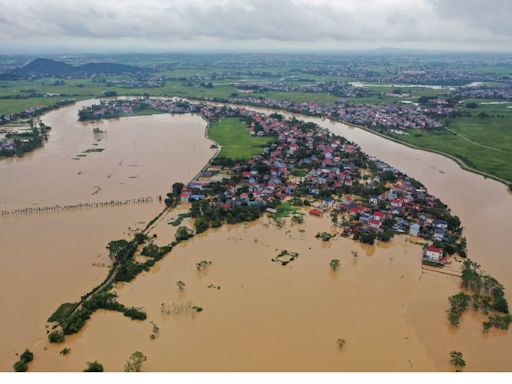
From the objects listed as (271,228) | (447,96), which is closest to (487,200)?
(271,228)

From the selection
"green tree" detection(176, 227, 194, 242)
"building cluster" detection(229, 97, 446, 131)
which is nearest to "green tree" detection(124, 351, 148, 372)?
"green tree" detection(176, 227, 194, 242)

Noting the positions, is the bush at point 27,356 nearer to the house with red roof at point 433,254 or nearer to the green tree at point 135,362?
the green tree at point 135,362

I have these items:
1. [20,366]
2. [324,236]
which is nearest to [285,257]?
[324,236]

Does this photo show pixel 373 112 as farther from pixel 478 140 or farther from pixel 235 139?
pixel 235 139

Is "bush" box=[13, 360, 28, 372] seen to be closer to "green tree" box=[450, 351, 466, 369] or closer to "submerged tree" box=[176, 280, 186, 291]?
"submerged tree" box=[176, 280, 186, 291]

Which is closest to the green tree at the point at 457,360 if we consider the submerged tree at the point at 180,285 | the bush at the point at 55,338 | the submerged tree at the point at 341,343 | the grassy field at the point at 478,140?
the submerged tree at the point at 341,343

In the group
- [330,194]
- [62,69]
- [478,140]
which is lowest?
[62,69]

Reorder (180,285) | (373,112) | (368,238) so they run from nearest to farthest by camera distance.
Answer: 1. (180,285)
2. (368,238)
3. (373,112)
